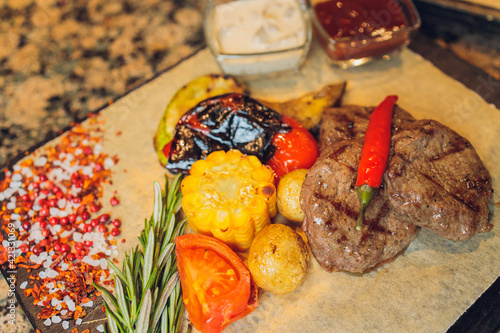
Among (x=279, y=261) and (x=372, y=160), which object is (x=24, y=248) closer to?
(x=279, y=261)

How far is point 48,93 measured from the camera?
4.71 metres

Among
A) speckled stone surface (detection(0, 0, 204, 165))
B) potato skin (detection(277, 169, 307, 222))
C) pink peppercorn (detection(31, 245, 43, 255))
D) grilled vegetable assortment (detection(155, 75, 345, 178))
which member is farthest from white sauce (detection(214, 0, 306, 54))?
pink peppercorn (detection(31, 245, 43, 255))

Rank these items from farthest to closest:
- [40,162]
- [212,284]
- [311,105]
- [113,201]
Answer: [40,162], [311,105], [113,201], [212,284]

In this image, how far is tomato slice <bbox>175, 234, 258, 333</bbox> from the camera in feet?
9.63

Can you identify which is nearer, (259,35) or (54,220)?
(54,220)

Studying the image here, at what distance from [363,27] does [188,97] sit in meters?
1.95

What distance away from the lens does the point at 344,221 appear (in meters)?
3.02

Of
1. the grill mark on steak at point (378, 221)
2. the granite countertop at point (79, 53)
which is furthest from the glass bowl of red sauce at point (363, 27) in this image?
the grill mark on steak at point (378, 221)

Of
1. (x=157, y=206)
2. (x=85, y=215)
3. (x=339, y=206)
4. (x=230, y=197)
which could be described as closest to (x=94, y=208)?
(x=85, y=215)

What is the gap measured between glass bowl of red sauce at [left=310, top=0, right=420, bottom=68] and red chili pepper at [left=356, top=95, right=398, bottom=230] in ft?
3.88

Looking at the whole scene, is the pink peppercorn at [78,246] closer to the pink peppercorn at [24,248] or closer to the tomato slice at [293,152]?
the pink peppercorn at [24,248]

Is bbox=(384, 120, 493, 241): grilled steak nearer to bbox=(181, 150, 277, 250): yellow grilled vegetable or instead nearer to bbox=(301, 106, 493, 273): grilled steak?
bbox=(301, 106, 493, 273): grilled steak

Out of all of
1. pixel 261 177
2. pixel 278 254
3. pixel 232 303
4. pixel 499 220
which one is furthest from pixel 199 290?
pixel 499 220

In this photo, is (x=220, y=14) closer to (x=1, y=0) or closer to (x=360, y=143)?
(x=360, y=143)
